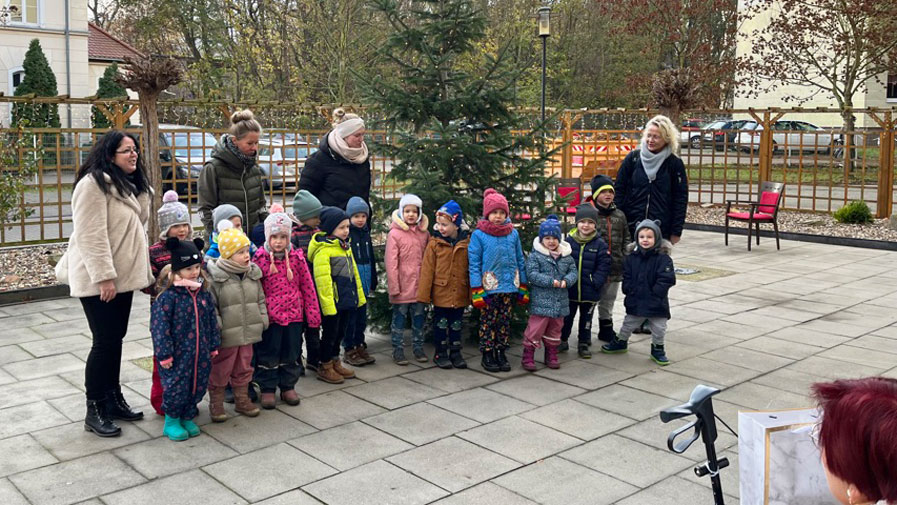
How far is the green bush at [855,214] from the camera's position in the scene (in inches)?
608

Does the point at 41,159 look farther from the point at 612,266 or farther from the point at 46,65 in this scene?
the point at 46,65

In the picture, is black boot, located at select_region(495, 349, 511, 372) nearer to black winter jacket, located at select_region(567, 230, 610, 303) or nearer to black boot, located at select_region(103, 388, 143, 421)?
black winter jacket, located at select_region(567, 230, 610, 303)

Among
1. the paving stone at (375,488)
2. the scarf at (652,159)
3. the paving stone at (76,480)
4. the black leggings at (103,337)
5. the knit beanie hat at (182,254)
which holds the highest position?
the scarf at (652,159)

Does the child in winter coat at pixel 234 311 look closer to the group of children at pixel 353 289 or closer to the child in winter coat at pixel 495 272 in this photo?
the group of children at pixel 353 289

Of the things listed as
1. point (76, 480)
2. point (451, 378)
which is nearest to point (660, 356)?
point (451, 378)

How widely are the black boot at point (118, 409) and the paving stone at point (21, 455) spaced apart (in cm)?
48

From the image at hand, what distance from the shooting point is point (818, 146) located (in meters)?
16.8

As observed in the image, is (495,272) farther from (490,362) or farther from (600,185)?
(600,185)

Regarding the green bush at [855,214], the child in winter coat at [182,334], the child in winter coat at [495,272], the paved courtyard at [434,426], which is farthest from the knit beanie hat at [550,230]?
the green bush at [855,214]

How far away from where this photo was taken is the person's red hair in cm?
188

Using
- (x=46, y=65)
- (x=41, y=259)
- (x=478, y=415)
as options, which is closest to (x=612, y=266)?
(x=478, y=415)

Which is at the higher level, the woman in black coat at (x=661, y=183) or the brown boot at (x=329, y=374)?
the woman in black coat at (x=661, y=183)

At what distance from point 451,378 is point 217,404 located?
1.77 m

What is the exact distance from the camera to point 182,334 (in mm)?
5070
